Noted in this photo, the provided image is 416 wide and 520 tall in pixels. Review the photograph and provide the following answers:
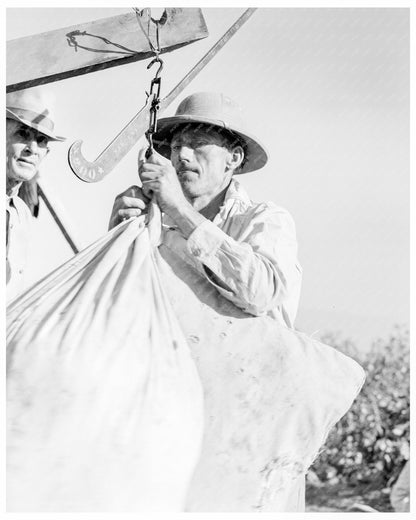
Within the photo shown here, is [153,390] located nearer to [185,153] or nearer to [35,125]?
[185,153]

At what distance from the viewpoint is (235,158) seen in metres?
2.91

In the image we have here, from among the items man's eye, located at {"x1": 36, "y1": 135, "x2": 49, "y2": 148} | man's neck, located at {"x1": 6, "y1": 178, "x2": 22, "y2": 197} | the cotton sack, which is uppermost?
man's eye, located at {"x1": 36, "y1": 135, "x2": 49, "y2": 148}

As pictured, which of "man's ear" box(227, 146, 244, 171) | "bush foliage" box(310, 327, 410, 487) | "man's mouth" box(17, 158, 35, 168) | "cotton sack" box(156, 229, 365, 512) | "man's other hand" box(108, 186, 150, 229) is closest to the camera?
"cotton sack" box(156, 229, 365, 512)

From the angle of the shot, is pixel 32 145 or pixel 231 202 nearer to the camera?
pixel 231 202

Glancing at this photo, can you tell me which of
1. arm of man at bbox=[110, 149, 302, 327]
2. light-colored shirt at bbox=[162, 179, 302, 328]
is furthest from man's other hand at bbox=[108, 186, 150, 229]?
light-colored shirt at bbox=[162, 179, 302, 328]

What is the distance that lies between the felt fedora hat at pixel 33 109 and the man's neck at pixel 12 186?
20 cm

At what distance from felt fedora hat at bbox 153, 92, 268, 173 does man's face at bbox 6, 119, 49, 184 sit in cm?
46

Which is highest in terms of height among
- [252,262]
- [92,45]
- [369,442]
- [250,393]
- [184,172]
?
[92,45]

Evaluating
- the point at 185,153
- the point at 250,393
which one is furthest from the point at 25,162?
the point at 250,393

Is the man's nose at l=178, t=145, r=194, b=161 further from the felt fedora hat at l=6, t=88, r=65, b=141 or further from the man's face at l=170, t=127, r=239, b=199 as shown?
the felt fedora hat at l=6, t=88, r=65, b=141

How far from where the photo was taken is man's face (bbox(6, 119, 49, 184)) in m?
2.97

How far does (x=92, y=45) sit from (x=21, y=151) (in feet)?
1.54

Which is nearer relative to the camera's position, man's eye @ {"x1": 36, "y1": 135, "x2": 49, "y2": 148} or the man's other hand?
the man's other hand

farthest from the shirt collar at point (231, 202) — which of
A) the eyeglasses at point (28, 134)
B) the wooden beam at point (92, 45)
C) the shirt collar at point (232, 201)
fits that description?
the eyeglasses at point (28, 134)
